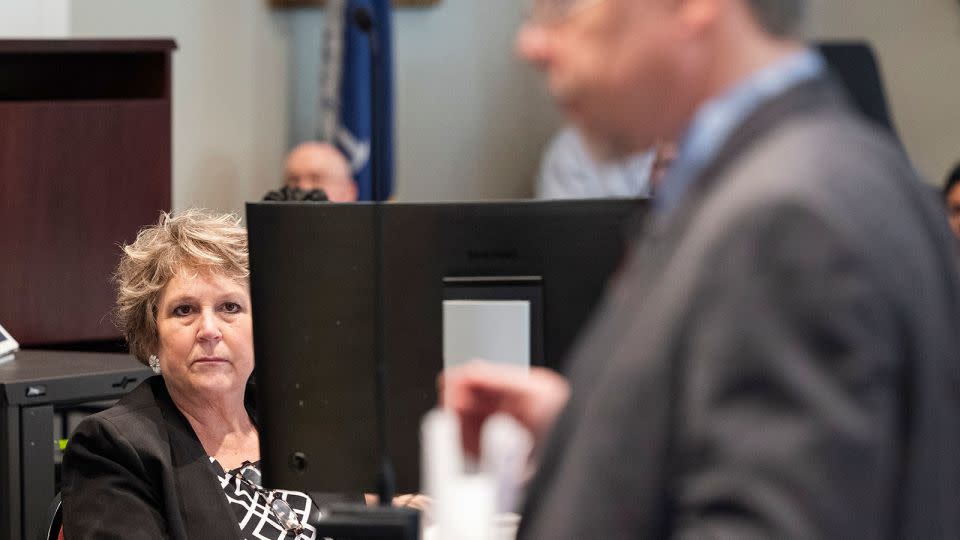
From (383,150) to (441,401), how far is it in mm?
3761

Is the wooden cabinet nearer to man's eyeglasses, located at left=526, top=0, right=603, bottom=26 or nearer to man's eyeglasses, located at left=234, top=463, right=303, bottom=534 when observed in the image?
man's eyeglasses, located at left=234, top=463, right=303, bottom=534

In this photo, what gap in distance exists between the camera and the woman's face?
91.7 inches

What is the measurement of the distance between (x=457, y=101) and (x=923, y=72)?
6.33ft

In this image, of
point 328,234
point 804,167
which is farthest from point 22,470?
point 804,167

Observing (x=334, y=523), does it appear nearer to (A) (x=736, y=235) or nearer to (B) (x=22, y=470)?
(A) (x=736, y=235)

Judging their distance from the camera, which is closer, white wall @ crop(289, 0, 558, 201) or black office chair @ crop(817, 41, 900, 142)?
black office chair @ crop(817, 41, 900, 142)

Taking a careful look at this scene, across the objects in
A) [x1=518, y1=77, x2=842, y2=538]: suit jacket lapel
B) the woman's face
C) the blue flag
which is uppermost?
the blue flag

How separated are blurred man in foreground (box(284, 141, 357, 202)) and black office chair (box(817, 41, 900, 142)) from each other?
2.95 m

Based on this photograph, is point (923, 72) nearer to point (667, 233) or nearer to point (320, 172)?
point (320, 172)

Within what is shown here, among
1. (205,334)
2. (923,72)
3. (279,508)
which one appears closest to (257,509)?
(279,508)

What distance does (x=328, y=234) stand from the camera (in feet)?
5.66

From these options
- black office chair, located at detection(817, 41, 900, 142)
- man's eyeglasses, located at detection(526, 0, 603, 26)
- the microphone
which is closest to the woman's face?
black office chair, located at detection(817, 41, 900, 142)

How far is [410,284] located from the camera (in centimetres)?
173

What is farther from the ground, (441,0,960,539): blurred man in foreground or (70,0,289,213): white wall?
(70,0,289,213): white wall
